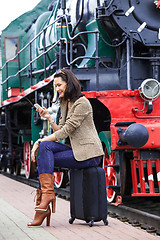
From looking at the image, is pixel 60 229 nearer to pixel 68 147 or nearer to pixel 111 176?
pixel 68 147

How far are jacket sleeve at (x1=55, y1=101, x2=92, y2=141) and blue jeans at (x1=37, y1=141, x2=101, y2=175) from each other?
0.12m

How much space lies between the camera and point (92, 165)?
16.6ft

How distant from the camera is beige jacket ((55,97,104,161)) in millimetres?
4918

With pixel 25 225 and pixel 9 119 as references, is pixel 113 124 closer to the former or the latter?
pixel 25 225

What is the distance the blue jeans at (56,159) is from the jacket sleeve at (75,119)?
124 mm

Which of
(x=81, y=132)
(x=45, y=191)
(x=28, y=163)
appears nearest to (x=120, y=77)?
(x=81, y=132)

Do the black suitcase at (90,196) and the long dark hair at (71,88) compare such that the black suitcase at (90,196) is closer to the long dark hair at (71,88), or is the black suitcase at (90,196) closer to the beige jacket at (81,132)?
the beige jacket at (81,132)

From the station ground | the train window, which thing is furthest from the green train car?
the train window

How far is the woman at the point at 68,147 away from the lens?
4.88 meters

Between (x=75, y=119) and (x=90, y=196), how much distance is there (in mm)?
779

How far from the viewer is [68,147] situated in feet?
16.6

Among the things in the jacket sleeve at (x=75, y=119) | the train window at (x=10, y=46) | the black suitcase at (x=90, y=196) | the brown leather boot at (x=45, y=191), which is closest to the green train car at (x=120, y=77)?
the black suitcase at (x=90, y=196)

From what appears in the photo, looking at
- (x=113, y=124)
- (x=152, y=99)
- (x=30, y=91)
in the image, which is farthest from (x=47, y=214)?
(x=30, y=91)

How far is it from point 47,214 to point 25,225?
28 centimetres
